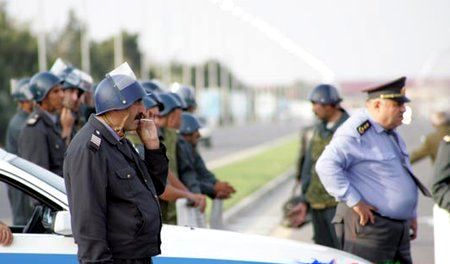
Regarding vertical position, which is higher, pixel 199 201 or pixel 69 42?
pixel 199 201

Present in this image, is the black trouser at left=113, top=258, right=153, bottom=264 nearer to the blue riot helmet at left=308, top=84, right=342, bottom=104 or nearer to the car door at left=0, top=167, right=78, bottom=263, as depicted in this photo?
the car door at left=0, top=167, right=78, bottom=263

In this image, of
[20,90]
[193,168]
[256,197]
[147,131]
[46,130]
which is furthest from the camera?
[256,197]

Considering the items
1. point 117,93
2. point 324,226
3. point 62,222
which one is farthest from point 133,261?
point 324,226

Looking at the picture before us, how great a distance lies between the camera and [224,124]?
328 feet

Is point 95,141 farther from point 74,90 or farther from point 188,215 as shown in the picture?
point 74,90

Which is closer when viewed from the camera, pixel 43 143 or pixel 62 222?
pixel 62 222

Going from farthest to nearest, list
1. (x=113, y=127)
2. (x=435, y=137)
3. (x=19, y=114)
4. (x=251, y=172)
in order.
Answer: (x=251, y=172)
(x=435, y=137)
(x=19, y=114)
(x=113, y=127)

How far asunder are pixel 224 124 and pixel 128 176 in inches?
3739

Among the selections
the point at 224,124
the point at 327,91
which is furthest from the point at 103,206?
the point at 224,124

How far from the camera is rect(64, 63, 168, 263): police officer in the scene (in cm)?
488

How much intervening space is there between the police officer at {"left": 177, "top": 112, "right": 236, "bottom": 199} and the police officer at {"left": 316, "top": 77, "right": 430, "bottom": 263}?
6.15ft

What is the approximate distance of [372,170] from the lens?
702 centimetres

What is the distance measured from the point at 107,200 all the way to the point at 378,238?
2.52 m

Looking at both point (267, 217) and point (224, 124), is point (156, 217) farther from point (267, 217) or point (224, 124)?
point (224, 124)
